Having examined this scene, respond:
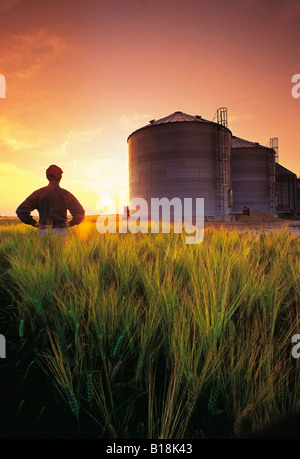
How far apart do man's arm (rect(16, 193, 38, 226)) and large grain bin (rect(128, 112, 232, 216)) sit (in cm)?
1518

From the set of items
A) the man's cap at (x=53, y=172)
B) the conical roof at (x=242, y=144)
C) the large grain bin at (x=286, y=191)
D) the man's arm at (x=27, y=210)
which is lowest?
the man's arm at (x=27, y=210)

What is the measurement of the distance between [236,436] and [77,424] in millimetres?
474

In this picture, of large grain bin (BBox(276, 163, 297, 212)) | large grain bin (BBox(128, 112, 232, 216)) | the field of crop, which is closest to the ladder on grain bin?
large grain bin (BBox(128, 112, 232, 216))

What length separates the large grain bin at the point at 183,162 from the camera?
18.7 m

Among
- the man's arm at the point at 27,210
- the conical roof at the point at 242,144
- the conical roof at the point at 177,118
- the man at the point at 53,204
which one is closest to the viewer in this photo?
the man's arm at the point at 27,210

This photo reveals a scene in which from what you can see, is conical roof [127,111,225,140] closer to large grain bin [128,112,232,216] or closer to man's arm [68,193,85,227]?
large grain bin [128,112,232,216]

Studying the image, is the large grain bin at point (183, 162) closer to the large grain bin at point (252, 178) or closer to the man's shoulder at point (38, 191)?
the large grain bin at point (252, 178)

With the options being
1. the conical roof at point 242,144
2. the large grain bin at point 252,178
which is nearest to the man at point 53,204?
the large grain bin at point 252,178

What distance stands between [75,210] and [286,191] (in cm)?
3197

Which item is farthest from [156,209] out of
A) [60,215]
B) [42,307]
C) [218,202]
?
[42,307]

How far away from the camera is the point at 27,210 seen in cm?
408
